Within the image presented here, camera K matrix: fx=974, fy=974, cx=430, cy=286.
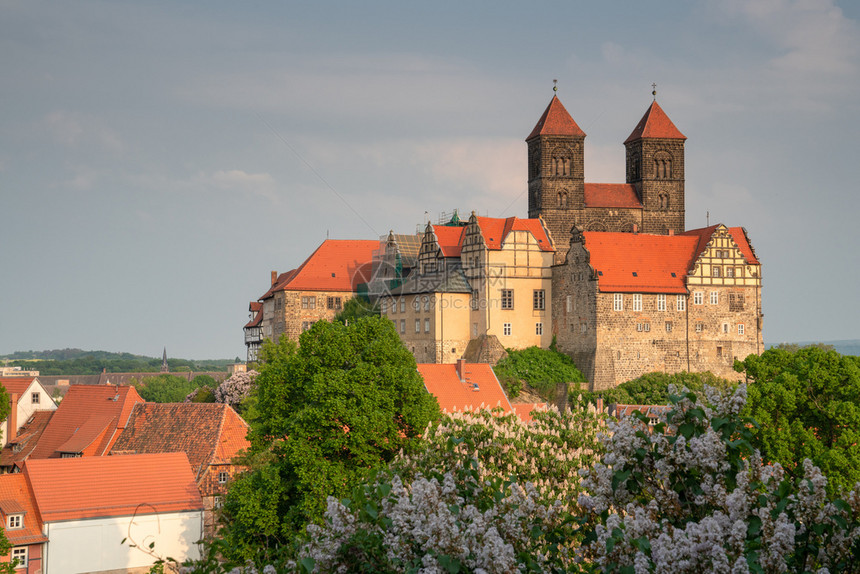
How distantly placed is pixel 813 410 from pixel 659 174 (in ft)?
150

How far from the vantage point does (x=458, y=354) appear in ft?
218

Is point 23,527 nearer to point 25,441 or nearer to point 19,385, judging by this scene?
point 25,441

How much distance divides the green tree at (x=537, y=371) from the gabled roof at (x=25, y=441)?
28.7 m

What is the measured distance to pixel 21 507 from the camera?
38438mm

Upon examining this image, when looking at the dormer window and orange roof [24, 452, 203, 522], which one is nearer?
the dormer window

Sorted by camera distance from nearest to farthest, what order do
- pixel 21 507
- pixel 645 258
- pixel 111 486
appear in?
pixel 21 507 → pixel 111 486 → pixel 645 258

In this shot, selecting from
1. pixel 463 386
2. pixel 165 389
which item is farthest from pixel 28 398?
pixel 165 389

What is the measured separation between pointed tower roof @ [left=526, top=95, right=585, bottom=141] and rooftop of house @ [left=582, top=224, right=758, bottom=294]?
9.47 m

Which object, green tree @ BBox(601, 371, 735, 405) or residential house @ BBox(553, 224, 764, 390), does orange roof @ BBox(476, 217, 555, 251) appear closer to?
residential house @ BBox(553, 224, 764, 390)

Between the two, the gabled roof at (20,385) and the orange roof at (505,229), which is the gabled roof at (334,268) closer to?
the orange roof at (505,229)

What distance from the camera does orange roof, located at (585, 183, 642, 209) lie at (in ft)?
242

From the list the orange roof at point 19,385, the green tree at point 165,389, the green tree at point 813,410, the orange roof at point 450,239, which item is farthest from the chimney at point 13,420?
the green tree at point 165,389

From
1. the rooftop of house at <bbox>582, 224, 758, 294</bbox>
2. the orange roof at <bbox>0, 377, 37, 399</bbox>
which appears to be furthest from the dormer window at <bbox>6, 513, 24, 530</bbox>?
the rooftop of house at <bbox>582, 224, 758, 294</bbox>

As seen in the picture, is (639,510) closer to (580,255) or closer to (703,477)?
(703,477)
